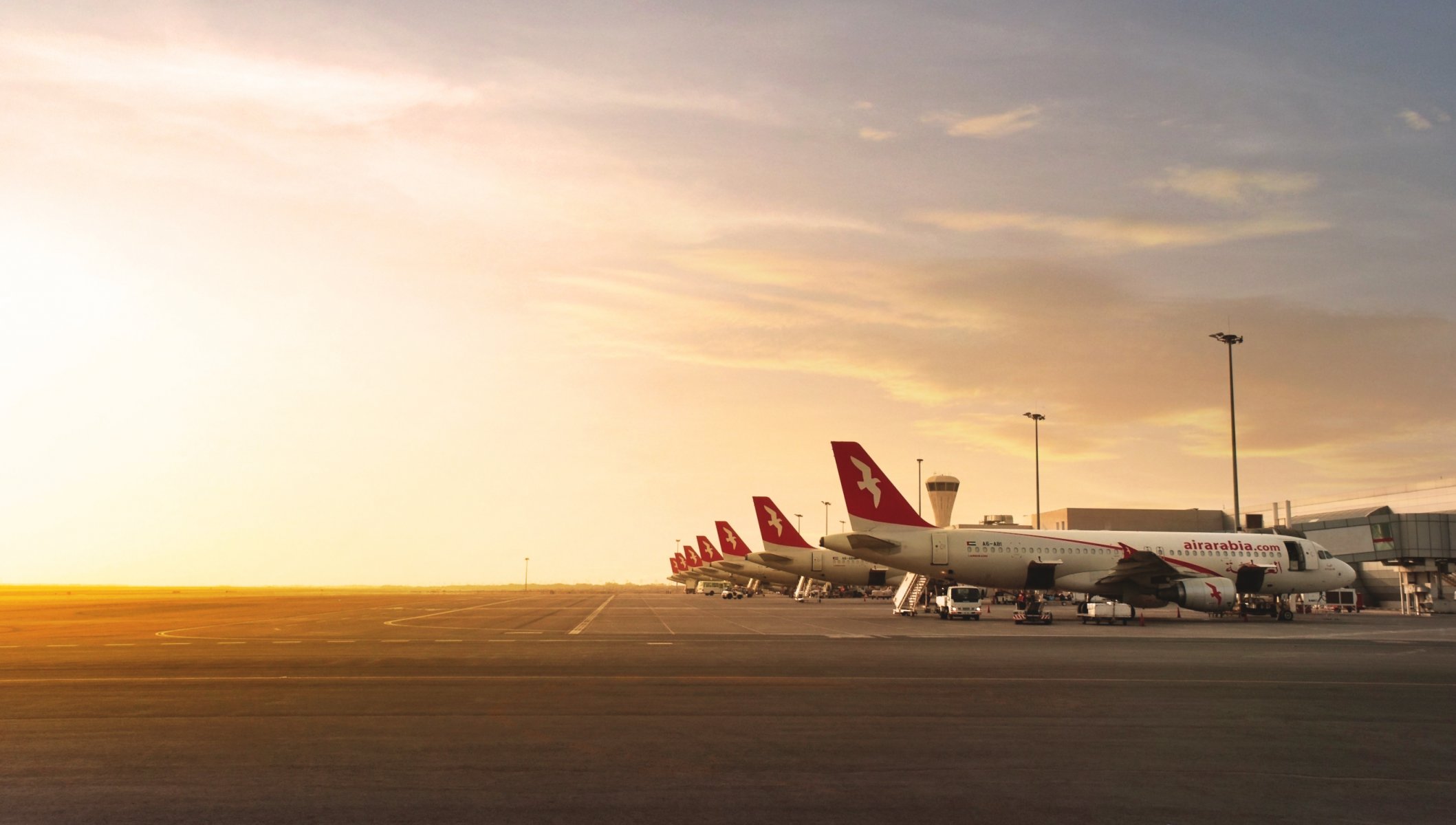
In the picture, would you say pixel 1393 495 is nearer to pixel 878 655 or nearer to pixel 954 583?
pixel 954 583

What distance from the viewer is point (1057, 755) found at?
11836 millimetres

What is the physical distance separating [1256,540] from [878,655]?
141 feet

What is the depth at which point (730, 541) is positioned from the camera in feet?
380

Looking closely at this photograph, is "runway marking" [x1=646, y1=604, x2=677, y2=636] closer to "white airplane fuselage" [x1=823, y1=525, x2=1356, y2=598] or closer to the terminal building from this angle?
"white airplane fuselage" [x1=823, y1=525, x2=1356, y2=598]

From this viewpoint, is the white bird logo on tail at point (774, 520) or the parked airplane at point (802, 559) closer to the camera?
the parked airplane at point (802, 559)

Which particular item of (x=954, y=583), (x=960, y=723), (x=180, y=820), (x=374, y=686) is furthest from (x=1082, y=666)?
(x=954, y=583)

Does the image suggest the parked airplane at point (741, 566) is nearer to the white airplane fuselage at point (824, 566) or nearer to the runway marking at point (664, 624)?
the white airplane fuselage at point (824, 566)

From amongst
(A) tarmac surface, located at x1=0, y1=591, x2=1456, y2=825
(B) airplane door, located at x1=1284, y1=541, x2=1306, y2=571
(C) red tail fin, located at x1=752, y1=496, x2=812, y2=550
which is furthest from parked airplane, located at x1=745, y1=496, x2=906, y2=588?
(A) tarmac surface, located at x1=0, y1=591, x2=1456, y2=825

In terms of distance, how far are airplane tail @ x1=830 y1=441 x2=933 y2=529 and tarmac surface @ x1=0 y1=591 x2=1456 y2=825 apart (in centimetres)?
2424

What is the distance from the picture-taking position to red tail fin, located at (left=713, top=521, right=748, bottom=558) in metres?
113

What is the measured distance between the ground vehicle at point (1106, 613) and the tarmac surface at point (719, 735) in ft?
73.6

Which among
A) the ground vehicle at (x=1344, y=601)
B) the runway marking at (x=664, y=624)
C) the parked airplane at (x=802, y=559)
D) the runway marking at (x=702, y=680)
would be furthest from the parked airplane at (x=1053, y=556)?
the runway marking at (x=702, y=680)

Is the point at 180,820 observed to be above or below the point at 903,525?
below

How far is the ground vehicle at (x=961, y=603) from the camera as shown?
5434 cm
